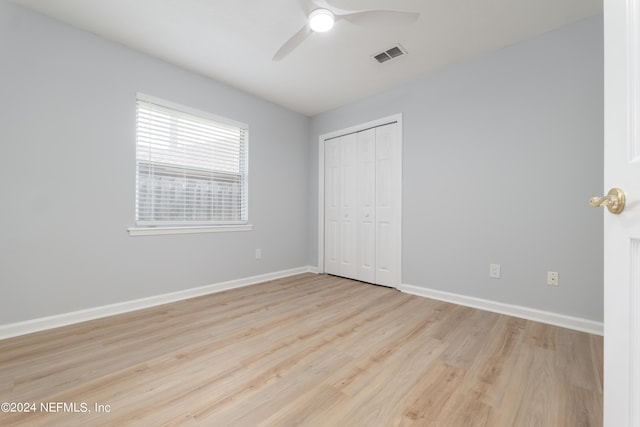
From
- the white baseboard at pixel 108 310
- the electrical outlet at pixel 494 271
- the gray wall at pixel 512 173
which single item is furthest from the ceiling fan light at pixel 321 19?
the white baseboard at pixel 108 310

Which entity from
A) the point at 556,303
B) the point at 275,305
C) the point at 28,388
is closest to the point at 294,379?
the point at 275,305

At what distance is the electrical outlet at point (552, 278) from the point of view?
2174 millimetres

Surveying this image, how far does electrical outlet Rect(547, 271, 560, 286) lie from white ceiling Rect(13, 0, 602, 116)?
2.05 m

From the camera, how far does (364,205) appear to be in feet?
11.6

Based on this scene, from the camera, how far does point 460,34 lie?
225 centimetres

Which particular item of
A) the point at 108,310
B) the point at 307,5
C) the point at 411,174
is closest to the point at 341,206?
the point at 411,174

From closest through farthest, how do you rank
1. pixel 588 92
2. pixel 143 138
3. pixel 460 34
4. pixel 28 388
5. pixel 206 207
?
pixel 28 388 → pixel 588 92 → pixel 460 34 → pixel 143 138 → pixel 206 207

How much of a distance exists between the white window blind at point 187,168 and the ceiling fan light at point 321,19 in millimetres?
1805

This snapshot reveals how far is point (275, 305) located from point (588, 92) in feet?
10.6

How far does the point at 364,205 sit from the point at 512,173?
1653 mm

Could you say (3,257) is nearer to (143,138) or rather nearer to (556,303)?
(143,138)

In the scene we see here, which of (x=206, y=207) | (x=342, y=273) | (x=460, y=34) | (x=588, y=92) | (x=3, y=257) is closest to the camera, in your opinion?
(x=3, y=257)

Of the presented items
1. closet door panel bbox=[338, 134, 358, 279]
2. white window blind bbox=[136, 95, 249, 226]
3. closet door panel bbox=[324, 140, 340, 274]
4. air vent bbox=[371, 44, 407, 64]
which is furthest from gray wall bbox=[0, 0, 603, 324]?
closet door panel bbox=[324, 140, 340, 274]

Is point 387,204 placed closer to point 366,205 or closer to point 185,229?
point 366,205
